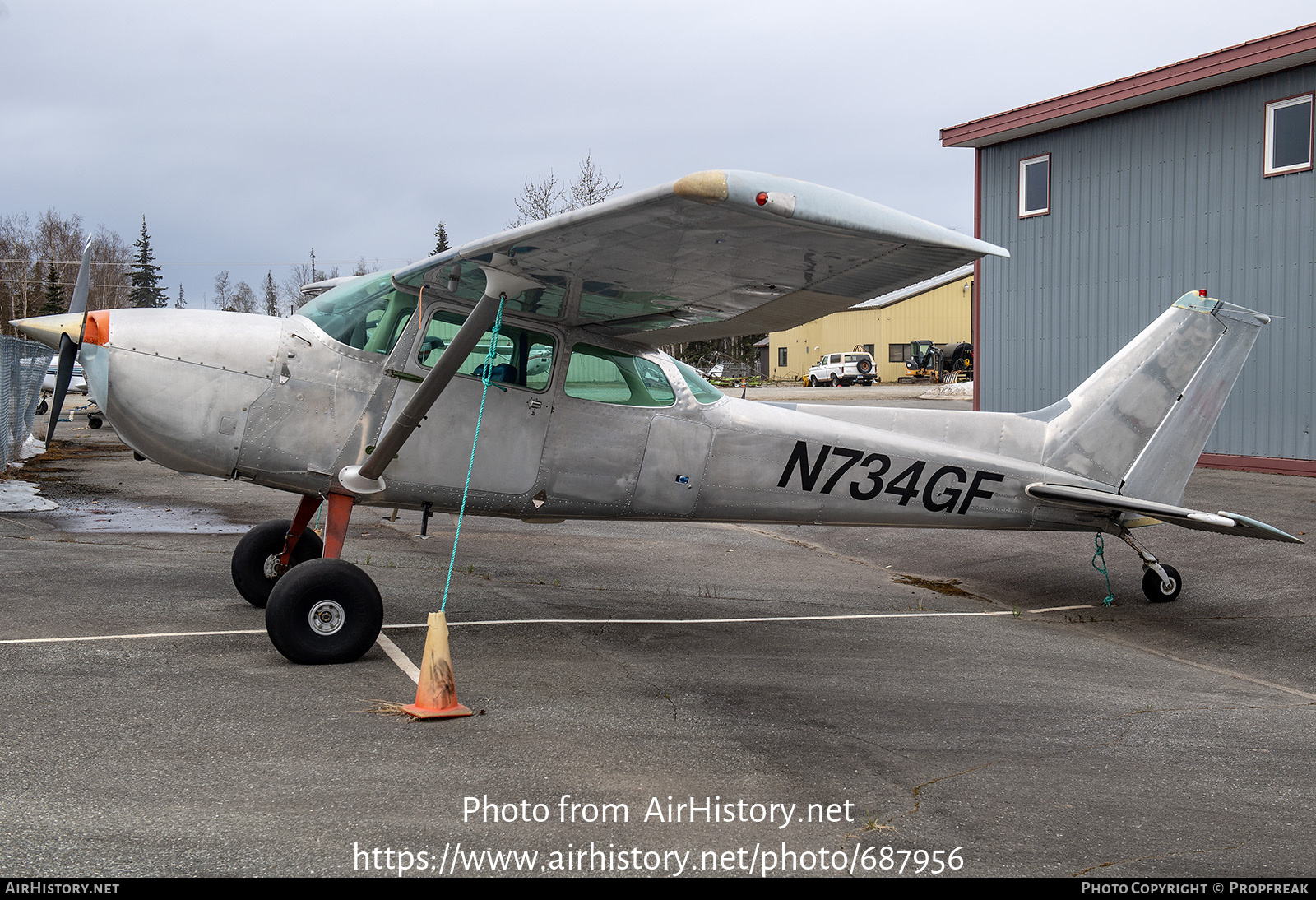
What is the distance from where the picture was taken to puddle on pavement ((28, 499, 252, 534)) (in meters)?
11.7

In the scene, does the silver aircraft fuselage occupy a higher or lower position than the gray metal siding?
lower

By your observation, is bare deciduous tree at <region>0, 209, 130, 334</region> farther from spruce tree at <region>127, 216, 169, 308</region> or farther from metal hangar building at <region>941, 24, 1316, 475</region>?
metal hangar building at <region>941, 24, 1316, 475</region>

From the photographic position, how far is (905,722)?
5328mm

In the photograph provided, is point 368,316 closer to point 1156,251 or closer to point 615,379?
point 615,379

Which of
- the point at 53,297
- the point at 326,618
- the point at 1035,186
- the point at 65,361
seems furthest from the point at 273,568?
the point at 53,297

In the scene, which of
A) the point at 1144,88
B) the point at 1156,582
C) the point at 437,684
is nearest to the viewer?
the point at 437,684

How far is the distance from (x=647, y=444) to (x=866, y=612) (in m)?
2.88

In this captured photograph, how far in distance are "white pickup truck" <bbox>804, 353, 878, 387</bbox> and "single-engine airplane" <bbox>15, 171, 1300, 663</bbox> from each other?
48603 millimetres

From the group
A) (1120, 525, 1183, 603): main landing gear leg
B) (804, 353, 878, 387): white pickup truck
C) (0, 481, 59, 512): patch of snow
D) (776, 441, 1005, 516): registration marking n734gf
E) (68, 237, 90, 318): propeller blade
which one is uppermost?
(804, 353, 878, 387): white pickup truck

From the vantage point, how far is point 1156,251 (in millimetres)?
16906

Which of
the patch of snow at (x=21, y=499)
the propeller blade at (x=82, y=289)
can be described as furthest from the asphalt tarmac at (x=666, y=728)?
the patch of snow at (x=21, y=499)

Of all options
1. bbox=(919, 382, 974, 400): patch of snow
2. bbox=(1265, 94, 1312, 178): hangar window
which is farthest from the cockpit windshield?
bbox=(919, 382, 974, 400): patch of snow

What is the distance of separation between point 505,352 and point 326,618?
2.12m
